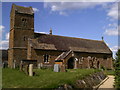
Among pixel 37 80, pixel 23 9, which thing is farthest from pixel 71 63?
pixel 37 80

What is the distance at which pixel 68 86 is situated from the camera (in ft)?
42.2

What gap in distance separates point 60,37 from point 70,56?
7734 mm

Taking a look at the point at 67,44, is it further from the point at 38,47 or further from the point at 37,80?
the point at 37,80

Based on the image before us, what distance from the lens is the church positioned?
35281mm

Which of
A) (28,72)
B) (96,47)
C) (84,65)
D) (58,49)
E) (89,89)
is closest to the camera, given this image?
(89,89)

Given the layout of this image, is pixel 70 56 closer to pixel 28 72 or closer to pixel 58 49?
pixel 58 49

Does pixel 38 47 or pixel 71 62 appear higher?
pixel 38 47

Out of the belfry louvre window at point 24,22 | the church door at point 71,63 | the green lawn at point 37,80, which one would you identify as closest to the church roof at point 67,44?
the church door at point 71,63

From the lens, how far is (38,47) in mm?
35031

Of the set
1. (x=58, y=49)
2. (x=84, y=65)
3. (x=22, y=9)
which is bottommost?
(x=84, y=65)

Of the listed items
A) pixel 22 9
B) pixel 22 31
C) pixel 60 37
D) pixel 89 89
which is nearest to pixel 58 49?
pixel 60 37

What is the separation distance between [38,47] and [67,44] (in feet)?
29.0

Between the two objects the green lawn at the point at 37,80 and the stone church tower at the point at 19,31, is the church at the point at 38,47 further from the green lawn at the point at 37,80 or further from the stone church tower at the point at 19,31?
the green lawn at the point at 37,80

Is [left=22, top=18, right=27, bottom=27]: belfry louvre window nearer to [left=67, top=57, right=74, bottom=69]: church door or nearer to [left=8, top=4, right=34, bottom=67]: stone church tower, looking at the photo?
[left=8, top=4, right=34, bottom=67]: stone church tower
